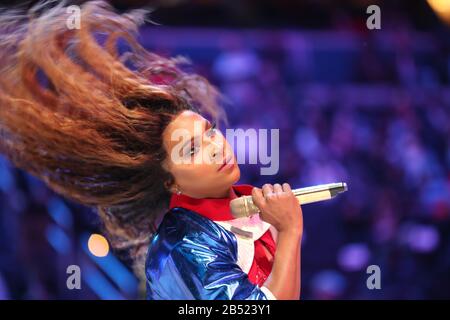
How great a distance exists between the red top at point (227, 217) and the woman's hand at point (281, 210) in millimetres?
120

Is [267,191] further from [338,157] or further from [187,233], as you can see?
[338,157]

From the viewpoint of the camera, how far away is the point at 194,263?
145cm

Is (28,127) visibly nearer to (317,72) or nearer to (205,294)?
(205,294)

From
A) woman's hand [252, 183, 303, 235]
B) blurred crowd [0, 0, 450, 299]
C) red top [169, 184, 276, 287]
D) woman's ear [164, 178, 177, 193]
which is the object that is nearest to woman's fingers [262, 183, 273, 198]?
woman's hand [252, 183, 303, 235]

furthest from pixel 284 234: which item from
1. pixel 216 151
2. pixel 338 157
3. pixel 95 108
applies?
pixel 338 157

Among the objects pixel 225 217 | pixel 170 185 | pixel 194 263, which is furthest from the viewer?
pixel 170 185

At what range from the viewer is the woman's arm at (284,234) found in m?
1.42

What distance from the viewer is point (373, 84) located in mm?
3139

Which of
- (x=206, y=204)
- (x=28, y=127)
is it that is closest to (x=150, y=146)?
(x=206, y=204)

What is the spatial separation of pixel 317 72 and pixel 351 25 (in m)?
0.26

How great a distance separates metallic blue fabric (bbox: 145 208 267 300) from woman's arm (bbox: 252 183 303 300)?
0.05 m

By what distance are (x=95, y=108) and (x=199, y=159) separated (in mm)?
294

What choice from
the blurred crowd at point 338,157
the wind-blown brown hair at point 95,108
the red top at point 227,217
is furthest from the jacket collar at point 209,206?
the blurred crowd at point 338,157

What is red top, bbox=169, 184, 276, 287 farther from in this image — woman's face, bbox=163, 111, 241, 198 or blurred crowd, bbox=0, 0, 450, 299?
blurred crowd, bbox=0, 0, 450, 299
